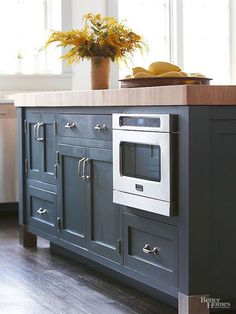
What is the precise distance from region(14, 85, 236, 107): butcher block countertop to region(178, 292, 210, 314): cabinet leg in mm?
719

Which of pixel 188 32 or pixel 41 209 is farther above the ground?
pixel 188 32

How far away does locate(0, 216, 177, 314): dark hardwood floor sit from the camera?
10.4ft

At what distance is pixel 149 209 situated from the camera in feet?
10.0

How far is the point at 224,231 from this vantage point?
2.90 m

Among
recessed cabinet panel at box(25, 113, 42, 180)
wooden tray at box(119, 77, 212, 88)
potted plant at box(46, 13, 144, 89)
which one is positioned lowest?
recessed cabinet panel at box(25, 113, 42, 180)

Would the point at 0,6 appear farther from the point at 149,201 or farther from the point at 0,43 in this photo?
the point at 149,201

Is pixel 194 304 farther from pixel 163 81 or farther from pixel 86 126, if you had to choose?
pixel 86 126

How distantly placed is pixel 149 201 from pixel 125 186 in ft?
0.79

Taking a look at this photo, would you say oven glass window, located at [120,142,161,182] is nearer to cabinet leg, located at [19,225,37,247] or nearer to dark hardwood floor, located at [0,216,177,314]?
dark hardwood floor, located at [0,216,177,314]

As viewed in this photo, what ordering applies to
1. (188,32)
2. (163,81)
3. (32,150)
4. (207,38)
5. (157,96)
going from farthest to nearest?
(207,38)
(188,32)
(32,150)
(163,81)
(157,96)

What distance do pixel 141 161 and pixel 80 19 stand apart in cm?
340

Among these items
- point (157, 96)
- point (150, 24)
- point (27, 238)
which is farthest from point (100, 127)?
point (150, 24)

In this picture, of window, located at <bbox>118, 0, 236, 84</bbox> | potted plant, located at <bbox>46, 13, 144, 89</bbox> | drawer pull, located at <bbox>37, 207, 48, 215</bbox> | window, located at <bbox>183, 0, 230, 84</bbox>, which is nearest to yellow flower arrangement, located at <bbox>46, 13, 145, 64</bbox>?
potted plant, located at <bbox>46, 13, 144, 89</bbox>

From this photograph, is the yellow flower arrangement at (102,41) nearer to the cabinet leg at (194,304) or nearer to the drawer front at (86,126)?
the drawer front at (86,126)
